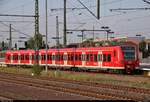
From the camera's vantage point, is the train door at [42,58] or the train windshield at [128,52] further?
the train door at [42,58]

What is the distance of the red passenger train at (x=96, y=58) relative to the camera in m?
40.7

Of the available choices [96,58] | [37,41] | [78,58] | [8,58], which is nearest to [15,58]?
[8,58]

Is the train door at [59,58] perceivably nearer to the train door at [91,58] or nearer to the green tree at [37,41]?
the green tree at [37,41]

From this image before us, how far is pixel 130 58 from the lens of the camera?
1619 inches

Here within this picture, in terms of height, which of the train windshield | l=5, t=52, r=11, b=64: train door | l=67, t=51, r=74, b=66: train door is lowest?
l=5, t=52, r=11, b=64: train door

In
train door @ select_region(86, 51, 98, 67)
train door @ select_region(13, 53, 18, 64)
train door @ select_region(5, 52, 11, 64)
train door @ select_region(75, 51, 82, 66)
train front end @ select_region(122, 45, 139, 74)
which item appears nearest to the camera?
train front end @ select_region(122, 45, 139, 74)

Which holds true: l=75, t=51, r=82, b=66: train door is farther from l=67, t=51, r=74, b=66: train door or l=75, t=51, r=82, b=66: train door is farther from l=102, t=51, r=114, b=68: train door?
l=102, t=51, r=114, b=68: train door

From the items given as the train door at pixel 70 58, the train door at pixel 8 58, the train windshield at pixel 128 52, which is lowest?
the train door at pixel 8 58

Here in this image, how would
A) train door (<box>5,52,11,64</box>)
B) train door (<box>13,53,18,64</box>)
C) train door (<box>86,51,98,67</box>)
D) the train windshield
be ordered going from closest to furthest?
the train windshield
train door (<box>86,51,98,67</box>)
train door (<box>13,53,18,64</box>)
train door (<box>5,52,11,64</box>)

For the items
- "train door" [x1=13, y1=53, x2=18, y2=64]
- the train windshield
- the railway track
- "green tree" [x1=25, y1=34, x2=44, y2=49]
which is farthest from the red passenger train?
the railway track

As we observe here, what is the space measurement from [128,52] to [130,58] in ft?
2.01

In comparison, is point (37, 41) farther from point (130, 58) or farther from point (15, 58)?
point (15, 58)

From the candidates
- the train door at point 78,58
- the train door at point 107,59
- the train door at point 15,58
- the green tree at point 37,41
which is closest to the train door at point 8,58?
the train door at point 15,58

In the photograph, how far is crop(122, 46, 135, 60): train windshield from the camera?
40737 mm
